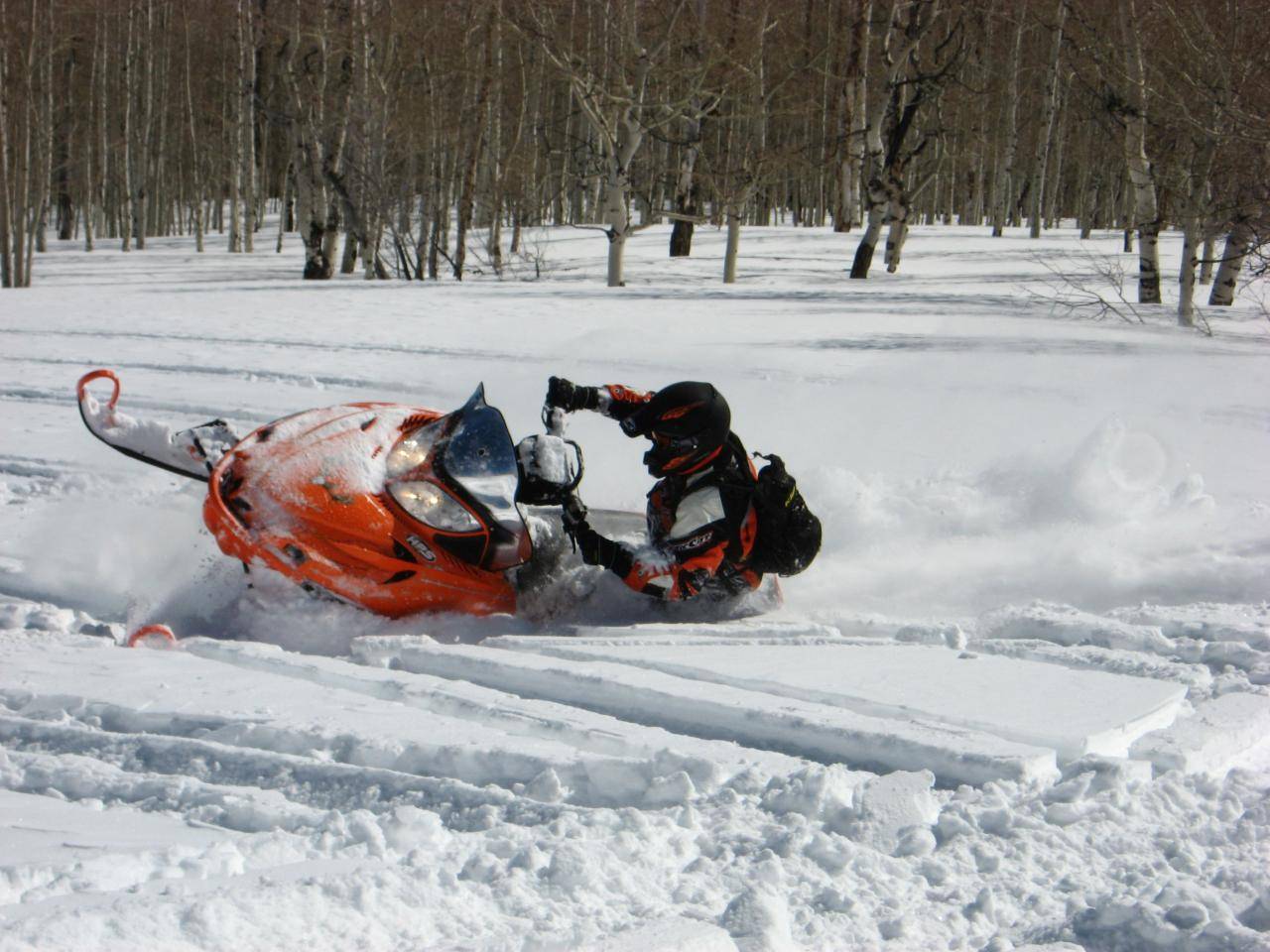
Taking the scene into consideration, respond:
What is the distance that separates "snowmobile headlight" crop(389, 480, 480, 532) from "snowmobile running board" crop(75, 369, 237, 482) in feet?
2.78

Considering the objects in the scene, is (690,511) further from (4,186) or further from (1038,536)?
(4,186)

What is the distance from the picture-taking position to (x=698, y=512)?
4.71m

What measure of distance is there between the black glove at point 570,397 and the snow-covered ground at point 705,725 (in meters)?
0.79

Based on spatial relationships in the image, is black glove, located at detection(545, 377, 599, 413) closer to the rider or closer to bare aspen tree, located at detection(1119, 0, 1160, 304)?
Answer: the rider

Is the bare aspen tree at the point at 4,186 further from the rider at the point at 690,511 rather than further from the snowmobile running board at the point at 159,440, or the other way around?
the rider at the point at 690,511

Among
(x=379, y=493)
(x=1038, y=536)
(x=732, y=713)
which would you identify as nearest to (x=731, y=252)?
(x=1038, y=536)

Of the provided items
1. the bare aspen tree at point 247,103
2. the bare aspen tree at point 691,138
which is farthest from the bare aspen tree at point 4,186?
the bare aspen tree at point 691,138

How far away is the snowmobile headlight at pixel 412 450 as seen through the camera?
15.0 ft

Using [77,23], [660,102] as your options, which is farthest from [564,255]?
[77,23]

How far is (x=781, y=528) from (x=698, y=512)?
1.12 feet

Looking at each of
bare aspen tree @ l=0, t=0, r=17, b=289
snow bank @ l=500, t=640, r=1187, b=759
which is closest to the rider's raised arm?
snow bank @ l=500, t=640, r=1187, b=759

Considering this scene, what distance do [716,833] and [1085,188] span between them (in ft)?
136

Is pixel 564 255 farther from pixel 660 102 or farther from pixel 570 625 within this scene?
pixel 570 625

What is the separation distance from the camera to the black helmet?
464 centimetres
